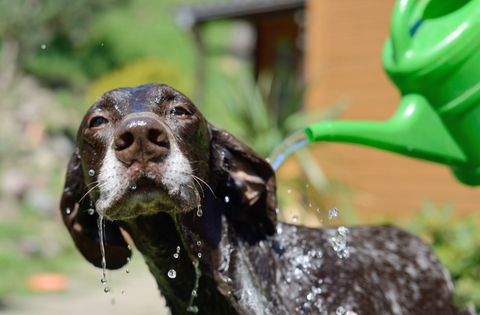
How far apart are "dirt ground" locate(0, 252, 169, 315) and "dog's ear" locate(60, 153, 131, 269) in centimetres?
208

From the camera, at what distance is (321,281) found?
2.61m

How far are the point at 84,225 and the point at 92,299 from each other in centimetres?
329

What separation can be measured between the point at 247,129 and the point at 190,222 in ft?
17.7

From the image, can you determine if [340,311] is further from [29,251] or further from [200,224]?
[29,251]

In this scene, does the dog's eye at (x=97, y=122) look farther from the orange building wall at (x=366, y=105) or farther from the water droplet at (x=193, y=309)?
the orange building wall at (x=366, y=105)

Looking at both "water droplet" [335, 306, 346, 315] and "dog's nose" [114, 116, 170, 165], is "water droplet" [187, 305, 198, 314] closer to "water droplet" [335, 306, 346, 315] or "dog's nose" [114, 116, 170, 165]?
"water droplet" [335, 306, 346, 315]

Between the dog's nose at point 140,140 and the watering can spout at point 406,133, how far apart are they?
1.09m

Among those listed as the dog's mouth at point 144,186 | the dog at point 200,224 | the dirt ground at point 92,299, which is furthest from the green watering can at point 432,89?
the dirt ground at point 92,299

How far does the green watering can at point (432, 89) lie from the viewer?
2.70 metres

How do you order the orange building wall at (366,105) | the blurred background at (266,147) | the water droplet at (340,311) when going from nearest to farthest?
the water droplet at (340,311), the blurred background at (266,147), the orange building wall at (366,105)

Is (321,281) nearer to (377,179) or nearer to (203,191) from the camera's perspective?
(203,191)

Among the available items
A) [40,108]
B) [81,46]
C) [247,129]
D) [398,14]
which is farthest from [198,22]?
[398,14]

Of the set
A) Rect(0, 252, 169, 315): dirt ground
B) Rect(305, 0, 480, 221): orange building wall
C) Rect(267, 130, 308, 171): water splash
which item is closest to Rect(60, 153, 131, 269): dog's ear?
Rect(267, 130, 308, 171): water splash

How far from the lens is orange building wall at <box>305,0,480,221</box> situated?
8355 mm
